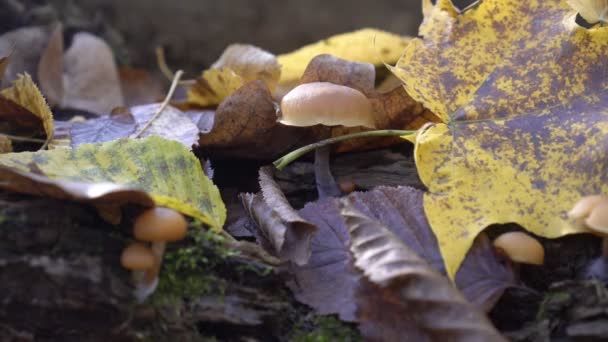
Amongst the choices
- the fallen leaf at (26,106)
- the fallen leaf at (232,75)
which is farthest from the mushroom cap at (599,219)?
the fallen leaf at (26,106)

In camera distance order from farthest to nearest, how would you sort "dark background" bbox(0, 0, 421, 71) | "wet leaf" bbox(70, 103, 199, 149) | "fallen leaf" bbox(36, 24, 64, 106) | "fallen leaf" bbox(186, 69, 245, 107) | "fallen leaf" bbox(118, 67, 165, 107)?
"dark background" bbox(0, 0, 421, 71) → "fallen leaf" bbox(118, 67, 165, 107) → "fallen leaf" bbox(36, 24, 64, 106) → "fallen leaf" bbox(186, 69, 245, 107) → "wet leaf" bbox(70, 103, 199, 149)

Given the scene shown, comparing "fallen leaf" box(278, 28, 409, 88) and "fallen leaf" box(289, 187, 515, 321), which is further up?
"fallen leaf" box(278, 28, 409, 88)

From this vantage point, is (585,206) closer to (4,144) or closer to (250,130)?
(250,130)

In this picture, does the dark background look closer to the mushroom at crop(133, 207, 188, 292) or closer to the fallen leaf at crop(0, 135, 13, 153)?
the fallen leaf at crop(0, 135, 13, 153)

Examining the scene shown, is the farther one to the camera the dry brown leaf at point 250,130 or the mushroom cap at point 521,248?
Result: the dry brown leaf at point 250,130

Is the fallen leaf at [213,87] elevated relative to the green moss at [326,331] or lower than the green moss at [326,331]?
elevated

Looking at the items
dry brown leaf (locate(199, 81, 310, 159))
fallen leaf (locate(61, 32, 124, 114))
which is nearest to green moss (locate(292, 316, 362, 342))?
dry brown leaf (locate(199, 81, 310, 159))

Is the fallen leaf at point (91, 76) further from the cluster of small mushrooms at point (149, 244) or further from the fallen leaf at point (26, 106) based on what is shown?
the cluster of small mushrooms at point (149, 244)

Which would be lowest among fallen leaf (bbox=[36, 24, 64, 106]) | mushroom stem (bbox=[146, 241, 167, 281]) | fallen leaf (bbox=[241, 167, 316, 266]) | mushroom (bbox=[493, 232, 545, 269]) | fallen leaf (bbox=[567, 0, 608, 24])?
fallen leaf (bbox=[36, 24, 64, 106])
